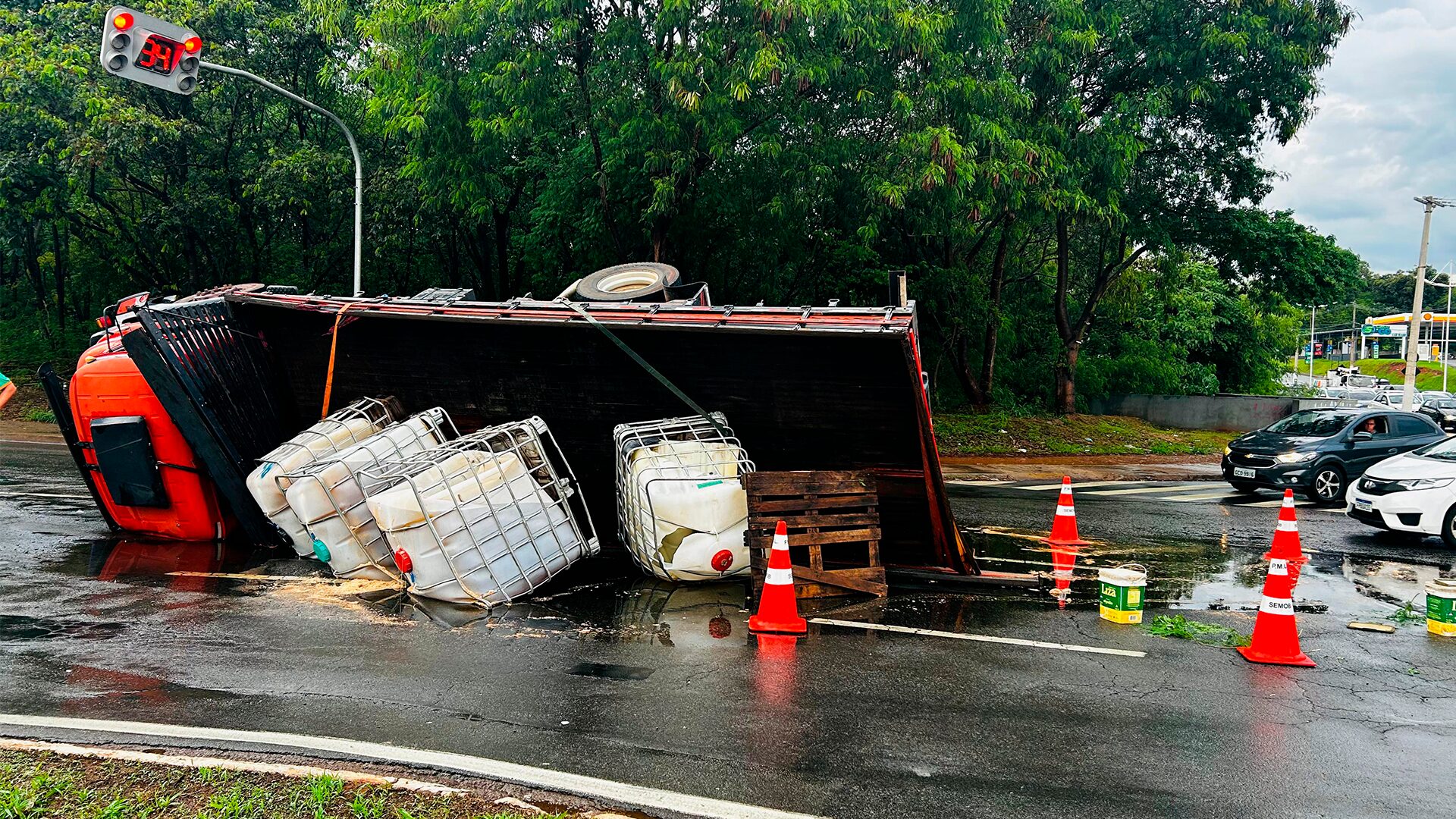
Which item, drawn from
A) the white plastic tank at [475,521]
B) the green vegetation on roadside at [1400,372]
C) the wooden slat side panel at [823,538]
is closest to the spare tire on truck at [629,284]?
the white plastic tank at [475,521]

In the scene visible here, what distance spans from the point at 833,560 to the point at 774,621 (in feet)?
4.50

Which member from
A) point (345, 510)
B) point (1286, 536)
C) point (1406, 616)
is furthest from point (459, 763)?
point (1406, 616)

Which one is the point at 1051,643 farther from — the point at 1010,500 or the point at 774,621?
the point at 1010,500

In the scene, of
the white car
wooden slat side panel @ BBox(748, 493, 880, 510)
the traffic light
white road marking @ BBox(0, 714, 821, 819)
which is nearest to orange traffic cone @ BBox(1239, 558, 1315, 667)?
wooden slat side panel @ BBox(748, 493, 880, 510)

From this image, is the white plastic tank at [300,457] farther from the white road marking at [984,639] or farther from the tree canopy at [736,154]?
the tree canopy at [736,154]

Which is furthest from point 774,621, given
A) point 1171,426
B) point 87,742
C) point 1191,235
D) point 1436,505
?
point 1171,426

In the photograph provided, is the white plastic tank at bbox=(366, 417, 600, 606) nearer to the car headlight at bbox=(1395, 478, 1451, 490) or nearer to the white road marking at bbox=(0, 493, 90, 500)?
the white road marking at bbox=(0, 493, 90, 500)

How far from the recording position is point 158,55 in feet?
40.7

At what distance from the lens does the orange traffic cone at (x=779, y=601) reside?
6.64 meters

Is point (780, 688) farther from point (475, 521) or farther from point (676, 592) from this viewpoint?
point (475, 521)

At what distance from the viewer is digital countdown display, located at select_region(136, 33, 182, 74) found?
12281 millimetres

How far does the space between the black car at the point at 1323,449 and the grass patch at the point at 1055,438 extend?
20.1ft

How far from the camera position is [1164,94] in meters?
20.6

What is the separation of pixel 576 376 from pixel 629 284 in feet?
6.13
